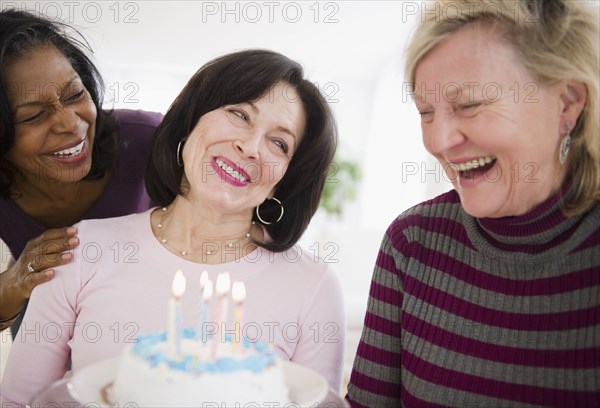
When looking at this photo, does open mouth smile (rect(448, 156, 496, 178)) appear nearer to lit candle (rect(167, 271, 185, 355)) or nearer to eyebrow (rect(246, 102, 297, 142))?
eyebrow (rect(246, 102, 297, 142))

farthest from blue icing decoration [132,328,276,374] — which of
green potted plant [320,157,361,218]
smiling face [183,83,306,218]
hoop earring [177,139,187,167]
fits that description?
green potted plant [320,157,361,218]

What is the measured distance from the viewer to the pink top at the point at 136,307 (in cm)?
154

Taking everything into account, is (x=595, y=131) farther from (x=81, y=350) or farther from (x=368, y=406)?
(x=81, y=350)

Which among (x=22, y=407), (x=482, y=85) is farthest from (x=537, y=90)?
(x=22, y=407)

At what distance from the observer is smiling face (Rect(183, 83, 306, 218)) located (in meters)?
1.59

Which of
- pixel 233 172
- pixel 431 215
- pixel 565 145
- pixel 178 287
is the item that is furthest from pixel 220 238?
pixel 565 145

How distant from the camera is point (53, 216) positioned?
2.11 metres

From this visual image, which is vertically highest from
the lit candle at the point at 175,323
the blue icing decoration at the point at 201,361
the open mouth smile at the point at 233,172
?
the open mouth smile at the point at 233,172

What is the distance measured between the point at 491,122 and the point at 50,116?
1.29m

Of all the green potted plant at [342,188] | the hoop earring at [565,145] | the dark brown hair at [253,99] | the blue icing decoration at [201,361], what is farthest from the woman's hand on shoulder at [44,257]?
the green potted plant at [342,188]

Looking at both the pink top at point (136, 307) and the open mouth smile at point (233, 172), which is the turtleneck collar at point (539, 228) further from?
the open mouth smile at point (233, 172)

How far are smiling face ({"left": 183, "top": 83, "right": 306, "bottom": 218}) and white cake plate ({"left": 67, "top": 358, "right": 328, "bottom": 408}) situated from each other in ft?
2.01

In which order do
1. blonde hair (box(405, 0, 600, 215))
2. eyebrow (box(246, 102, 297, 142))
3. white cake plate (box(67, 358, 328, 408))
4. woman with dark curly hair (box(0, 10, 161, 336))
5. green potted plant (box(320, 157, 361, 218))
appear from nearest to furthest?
white cake plate (box(67, 358, 328, 408)) → blonde hair (box(405, 0, 600, 215)) → eyebrow (box(246, 102, 297, 142)) → woman with dark curly hair (box(0, 10, 161, 336)) → green potted plant (box(320, 157, 361, 218))

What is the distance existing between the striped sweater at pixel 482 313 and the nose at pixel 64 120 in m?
1.00
